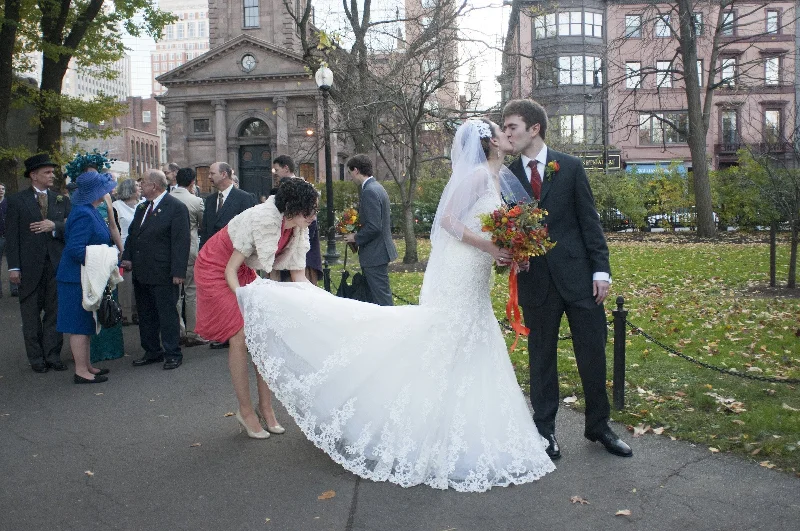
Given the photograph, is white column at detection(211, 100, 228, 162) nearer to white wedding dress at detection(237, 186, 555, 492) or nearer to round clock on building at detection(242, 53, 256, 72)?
round clock on building at detection(242, 53, 256, 72)

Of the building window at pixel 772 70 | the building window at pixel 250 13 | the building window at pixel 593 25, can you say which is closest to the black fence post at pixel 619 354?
the building window at pixel 772 70

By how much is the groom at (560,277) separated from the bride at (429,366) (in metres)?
0.22

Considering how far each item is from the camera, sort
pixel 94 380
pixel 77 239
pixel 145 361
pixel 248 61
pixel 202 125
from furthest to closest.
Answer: pixel 202 125 → pixel 248 61 → pixel 145 361 → pixel 77 239 → pixel 94 380

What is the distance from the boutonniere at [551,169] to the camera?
5246mm

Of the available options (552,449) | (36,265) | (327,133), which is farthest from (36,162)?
(327,133)

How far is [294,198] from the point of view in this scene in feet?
18.7

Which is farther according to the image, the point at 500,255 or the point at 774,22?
the point at 774,22

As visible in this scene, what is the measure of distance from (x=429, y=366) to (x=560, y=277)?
3.73 ft

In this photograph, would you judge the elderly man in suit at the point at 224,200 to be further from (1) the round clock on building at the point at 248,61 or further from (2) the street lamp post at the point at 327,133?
(1) the round clock on building at the point at 248,61

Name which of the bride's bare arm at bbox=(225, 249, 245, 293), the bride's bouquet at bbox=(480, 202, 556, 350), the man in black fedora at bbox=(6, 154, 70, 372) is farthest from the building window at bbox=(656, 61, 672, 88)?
the bride's bare arm at bbox=(225, 249, 245, 293)

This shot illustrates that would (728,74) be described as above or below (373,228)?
above

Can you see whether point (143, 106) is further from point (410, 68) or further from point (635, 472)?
point (635, 472)

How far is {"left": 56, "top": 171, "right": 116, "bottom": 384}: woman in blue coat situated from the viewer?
8.07m

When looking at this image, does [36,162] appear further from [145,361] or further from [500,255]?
[500,255]
